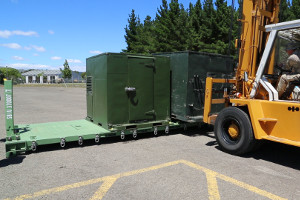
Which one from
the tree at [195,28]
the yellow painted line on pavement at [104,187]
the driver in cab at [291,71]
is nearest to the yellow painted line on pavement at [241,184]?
the yellow painted line on pavement at [104,187]

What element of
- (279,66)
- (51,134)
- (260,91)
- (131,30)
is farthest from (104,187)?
(131,30)

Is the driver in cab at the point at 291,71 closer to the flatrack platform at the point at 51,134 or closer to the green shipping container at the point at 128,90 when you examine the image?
the green shipping container at the point at 128,90

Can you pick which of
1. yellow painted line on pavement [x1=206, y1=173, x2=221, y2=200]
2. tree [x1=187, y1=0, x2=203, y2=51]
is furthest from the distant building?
yellow painted line on pavement [x1=206, y1=173, x2=221, y2=200]

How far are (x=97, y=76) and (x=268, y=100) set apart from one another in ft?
13.6

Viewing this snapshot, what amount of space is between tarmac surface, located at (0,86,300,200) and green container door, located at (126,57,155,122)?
3.10 feet

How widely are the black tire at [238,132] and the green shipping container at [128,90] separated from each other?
1818 millimetres

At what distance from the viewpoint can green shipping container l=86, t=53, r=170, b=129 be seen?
19.9 ft

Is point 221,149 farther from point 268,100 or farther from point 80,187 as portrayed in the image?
point 80,187

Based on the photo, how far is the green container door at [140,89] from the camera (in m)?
6.32

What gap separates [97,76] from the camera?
6562mm

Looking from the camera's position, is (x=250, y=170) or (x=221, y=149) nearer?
(x=250, y=170)

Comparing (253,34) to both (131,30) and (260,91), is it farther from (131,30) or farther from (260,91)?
(131,30)

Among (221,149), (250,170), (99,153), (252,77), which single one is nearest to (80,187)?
(99,153)

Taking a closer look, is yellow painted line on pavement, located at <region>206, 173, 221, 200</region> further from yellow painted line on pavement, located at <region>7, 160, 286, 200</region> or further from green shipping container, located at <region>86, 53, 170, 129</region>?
green shipping container, located at <region>86, 53, 170, 129</region>
